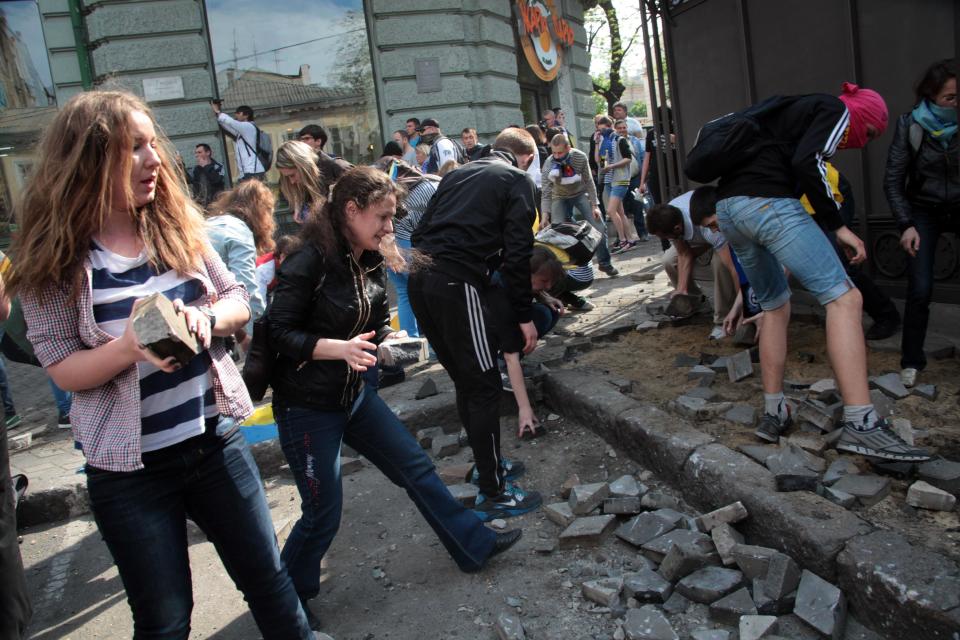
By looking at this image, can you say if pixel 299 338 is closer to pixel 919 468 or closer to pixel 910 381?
pixel 919 468

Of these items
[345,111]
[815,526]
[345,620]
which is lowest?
[345,620]

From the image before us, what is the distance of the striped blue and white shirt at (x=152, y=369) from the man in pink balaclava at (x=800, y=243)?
265cm

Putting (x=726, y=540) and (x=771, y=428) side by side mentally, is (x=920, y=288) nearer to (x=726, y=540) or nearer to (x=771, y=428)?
(x=771, y=428)

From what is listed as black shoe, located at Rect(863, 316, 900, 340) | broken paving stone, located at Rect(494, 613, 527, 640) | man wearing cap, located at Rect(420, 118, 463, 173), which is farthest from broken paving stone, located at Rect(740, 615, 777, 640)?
man wearing cap, located at Rect(420, 118, 463, 173)

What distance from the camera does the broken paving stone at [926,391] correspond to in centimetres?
407

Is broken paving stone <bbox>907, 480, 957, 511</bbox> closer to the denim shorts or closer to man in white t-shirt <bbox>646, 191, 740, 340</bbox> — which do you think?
the denim shorts

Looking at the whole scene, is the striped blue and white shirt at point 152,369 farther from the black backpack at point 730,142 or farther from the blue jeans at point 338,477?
the black backpack at point 730,142

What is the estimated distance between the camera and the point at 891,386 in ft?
13.7

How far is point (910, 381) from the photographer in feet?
14.0

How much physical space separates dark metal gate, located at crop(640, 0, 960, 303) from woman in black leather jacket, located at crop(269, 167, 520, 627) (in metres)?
3.71

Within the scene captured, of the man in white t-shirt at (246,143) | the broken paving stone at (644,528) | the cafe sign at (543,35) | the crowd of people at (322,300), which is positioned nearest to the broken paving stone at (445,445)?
the crowd of people at (322,300)

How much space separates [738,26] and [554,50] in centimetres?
916

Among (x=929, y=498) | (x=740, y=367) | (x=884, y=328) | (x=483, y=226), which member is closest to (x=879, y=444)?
(x=929, y=498)

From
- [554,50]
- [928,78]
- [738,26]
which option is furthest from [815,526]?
[554,50]
